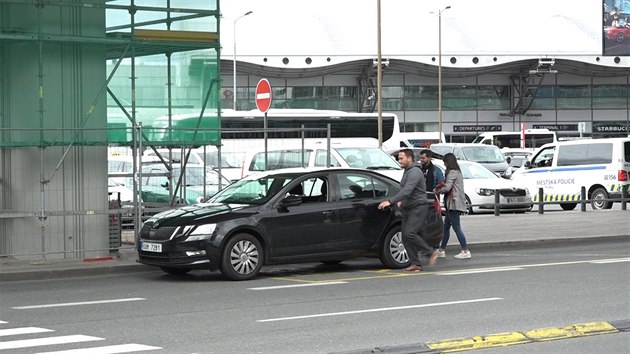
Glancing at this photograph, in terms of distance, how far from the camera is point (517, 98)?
73.8 m

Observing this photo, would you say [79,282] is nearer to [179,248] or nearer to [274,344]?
[179,248]

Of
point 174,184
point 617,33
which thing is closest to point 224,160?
point 174,184

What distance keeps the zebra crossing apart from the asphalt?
521 cm

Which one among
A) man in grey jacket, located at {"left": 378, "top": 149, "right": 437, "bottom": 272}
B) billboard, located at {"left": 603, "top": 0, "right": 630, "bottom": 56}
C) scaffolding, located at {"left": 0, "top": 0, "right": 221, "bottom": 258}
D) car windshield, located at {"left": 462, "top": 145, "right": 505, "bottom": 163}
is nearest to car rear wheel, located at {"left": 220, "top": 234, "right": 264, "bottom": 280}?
man in grey jacket, located at {"left": 378, "top": 149, "right": 437, "bottom": 272}

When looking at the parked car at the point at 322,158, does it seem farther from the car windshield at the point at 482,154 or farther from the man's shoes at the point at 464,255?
the car windshield at the point at 482,154

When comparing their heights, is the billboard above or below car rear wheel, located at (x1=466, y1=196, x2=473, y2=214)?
above

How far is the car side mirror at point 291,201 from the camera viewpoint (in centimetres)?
1530

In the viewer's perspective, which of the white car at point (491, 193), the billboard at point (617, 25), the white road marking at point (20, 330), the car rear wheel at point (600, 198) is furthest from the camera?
the billboard at point (617, 25)

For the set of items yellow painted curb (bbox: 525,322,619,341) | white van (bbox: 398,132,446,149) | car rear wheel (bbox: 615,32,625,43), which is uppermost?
car rear wheel (bbox: 615,32,625,43)

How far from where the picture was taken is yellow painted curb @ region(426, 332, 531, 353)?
29.7 ft

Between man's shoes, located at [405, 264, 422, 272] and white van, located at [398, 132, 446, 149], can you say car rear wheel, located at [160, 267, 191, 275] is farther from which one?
white van, located at [398, 132, 446, 149]

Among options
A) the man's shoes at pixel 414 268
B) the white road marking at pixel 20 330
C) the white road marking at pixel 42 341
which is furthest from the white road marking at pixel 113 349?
the man's shoes at pixel 414 268

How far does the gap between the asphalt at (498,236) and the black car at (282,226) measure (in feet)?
4.58

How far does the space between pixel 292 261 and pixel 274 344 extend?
587cm
